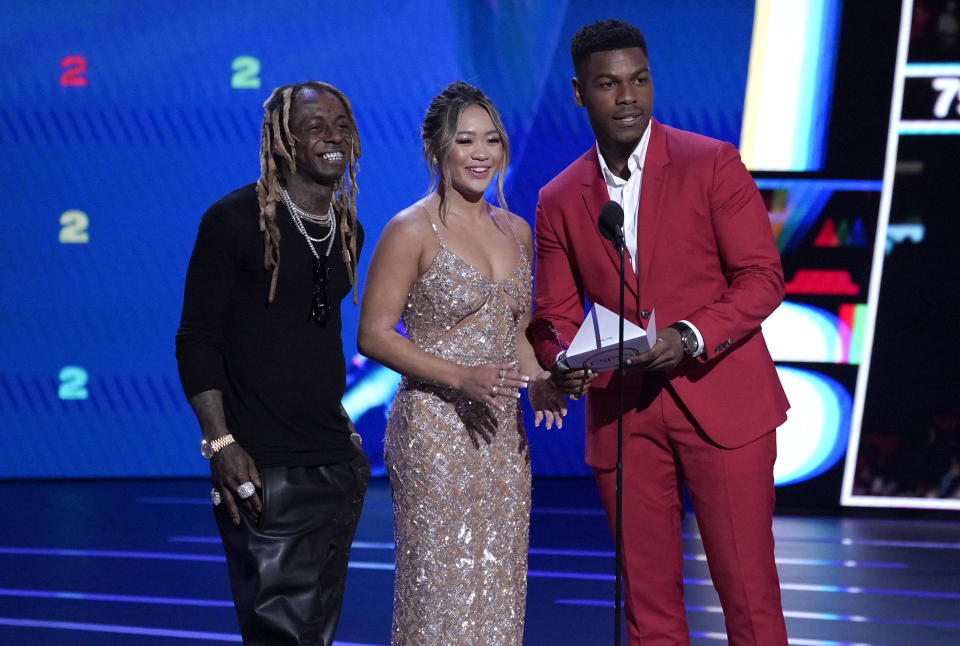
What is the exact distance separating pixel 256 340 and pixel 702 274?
95 centimetres

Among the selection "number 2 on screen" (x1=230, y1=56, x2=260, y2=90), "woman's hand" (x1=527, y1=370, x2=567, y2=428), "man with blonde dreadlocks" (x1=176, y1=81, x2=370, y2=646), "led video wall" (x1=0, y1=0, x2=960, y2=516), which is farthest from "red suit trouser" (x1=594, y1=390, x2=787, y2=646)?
"number 2 on screen" (x1=230, y1=56, x2=260, y2=90)

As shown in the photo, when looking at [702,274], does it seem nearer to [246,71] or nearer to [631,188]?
[631,188]

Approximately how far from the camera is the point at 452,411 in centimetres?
260

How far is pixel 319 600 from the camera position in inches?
88.5

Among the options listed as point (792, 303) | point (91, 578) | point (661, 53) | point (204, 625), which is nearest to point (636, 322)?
point (204, 625)

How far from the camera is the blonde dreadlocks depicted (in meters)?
2.19

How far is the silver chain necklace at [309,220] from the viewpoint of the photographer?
89.0 inches

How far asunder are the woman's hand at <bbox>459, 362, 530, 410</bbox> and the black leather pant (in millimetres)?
333

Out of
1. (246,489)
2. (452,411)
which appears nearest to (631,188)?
(452,411)

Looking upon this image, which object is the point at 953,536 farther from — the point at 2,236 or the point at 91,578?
the point at 2,236

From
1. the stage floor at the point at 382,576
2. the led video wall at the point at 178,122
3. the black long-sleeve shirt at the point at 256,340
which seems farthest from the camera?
the led video wall at the point at 178,122

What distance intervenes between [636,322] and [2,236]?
478 cm

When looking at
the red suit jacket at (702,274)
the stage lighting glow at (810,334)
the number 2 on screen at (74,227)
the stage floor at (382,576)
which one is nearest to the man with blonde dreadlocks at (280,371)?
the red suit jacket at (702,274)

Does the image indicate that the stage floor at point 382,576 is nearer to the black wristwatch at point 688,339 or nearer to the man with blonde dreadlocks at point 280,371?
the man with blonde dreadlocks at point 280,371
